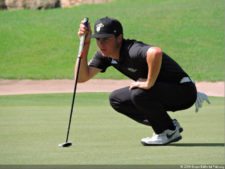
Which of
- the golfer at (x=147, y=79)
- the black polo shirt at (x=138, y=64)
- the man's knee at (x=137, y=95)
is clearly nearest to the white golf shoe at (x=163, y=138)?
the golfer at (x=147, y=79)

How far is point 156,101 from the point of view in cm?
819

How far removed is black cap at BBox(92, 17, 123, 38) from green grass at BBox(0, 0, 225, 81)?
2047 cm

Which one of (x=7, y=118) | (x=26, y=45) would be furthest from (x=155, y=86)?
(x=26, y=45)

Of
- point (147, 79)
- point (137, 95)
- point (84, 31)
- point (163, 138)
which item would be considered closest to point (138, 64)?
point (147, 79)

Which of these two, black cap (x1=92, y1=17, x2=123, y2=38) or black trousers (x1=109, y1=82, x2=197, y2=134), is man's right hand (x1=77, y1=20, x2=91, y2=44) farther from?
black trousers (x1=109, y1=82, x2=197, y2=134)

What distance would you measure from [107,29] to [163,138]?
1.19m

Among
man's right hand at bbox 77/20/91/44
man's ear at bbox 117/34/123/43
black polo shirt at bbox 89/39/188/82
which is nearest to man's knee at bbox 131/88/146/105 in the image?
black polo shirt at bbox 89/39/188/82

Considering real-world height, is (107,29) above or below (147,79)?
above

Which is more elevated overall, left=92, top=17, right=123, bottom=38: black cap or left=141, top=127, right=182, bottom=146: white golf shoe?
left=92, top=17, right=123, bottom=38: black cap

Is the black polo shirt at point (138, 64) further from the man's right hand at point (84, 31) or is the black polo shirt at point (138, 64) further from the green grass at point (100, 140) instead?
the green grass at point (100, 140)

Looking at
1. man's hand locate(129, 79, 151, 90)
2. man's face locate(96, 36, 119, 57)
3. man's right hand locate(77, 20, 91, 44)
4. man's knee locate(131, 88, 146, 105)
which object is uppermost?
man's right hand locate(77, 20, 91, 44)

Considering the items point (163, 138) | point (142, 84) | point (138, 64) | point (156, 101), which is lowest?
point (163, 138)

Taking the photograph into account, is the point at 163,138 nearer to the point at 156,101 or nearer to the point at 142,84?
the point at 156,101

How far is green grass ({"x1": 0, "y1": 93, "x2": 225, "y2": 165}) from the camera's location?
22.8ft
